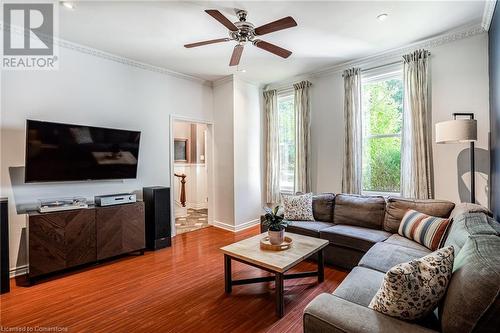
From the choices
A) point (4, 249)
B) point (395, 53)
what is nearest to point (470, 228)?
point (395, 53)

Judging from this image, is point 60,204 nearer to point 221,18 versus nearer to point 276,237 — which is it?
point 276,237

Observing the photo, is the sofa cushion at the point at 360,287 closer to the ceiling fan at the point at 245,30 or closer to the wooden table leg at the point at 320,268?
the wooden table leg at the point at 320,268

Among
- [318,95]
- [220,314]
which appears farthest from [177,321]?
[318,95]

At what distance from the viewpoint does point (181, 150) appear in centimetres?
674

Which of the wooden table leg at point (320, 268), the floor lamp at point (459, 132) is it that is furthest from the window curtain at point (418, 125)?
the wooden table leg at point (320, 268)

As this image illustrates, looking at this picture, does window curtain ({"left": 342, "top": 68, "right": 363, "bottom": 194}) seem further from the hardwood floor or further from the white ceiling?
the hardwood floor

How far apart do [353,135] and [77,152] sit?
13.3 feet

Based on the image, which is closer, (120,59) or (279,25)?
(279,25)

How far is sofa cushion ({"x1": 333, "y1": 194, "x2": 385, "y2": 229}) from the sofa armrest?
88.9 inches

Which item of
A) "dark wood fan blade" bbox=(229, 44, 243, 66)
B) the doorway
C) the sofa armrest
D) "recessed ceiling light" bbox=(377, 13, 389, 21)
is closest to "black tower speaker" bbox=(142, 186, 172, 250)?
"dark wood fan blade" bbox=(229, 44, 243, 66)

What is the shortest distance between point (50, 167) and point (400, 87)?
4.94 metres

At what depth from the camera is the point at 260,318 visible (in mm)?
2182

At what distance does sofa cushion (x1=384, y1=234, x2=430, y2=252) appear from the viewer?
2.54 metres

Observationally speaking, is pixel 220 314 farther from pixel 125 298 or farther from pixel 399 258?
pixel 399 258
